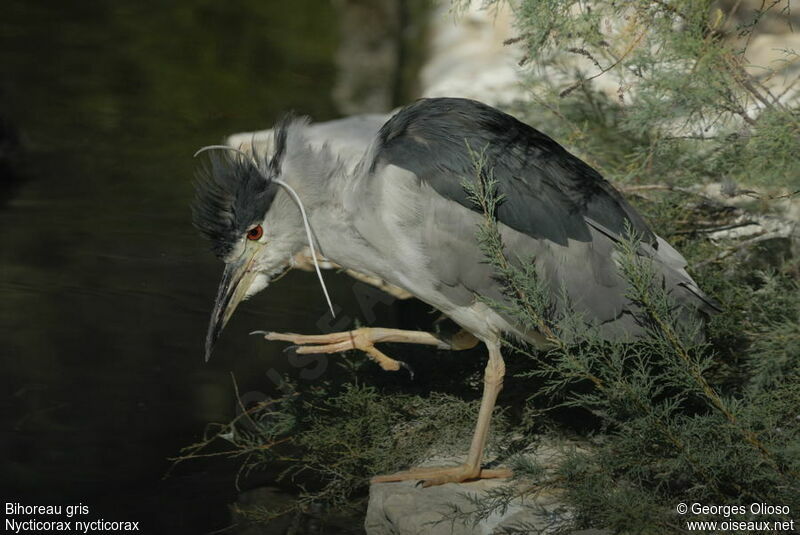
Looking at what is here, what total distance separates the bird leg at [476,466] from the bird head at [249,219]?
851mm

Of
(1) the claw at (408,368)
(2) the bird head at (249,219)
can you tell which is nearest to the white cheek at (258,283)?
(2) the bird head at (249,219)

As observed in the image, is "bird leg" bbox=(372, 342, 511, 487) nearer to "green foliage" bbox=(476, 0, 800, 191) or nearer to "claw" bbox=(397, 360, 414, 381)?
"claw" bbox=(397, 360, 414, 381)

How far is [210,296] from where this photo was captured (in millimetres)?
5387

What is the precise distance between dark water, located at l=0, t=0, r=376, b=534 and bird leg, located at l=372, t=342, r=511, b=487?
727 millimetres

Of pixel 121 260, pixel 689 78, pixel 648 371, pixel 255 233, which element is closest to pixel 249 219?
pixel 255 233

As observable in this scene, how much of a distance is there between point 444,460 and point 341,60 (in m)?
7.07

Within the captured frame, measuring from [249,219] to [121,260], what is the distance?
7.20 ft

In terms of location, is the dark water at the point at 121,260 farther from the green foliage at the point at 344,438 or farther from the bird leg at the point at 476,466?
the bird leg at the point at 476,466

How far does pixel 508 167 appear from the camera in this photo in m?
3.64

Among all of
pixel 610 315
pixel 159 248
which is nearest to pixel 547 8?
pixel 610 315

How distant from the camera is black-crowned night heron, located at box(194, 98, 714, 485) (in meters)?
3.61

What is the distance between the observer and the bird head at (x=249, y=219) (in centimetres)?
375

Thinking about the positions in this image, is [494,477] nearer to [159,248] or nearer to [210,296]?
[210,296]

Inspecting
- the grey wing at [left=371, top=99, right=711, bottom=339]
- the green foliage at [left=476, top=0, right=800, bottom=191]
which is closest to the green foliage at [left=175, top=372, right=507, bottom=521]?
the grey wing at [left=371, top=99, right=711, bottom=339]
